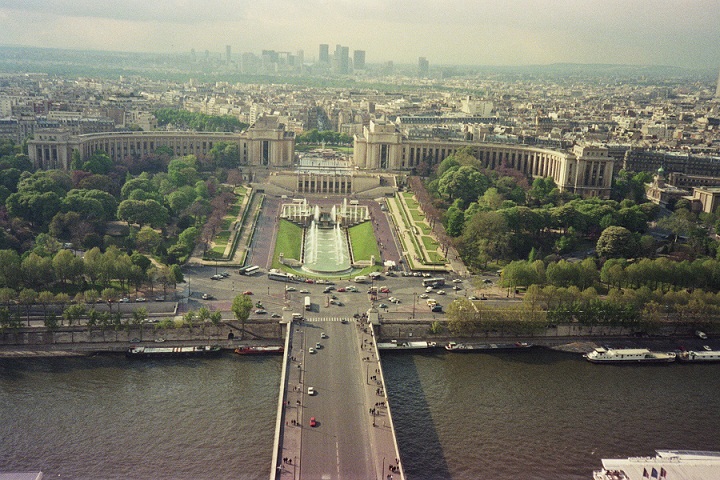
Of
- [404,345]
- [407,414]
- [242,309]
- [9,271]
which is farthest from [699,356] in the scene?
[9,271]

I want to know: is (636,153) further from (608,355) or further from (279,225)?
(608,355)

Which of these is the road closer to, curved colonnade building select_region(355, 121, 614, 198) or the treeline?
curved colonnade building select_region(355, 121, 614, 198)

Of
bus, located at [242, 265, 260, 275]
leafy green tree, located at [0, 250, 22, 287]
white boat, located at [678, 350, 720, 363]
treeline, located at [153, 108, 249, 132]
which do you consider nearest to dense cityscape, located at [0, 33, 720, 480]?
leafy green tree, located at [0, 250, 22, 287]

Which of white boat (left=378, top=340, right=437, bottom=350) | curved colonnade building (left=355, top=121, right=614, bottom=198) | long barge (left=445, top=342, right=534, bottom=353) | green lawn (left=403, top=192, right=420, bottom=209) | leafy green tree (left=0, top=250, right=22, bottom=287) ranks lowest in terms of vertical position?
long barge (left=445, top=342, right=534, bottom=353)

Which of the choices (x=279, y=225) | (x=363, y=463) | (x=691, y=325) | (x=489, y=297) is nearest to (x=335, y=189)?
(x=279, y=225)

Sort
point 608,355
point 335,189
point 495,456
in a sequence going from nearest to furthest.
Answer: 1. point 495,456
2. point 608,355
3. point 335,189

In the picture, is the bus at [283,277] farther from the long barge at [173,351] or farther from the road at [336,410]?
the long barge at [173,351]
